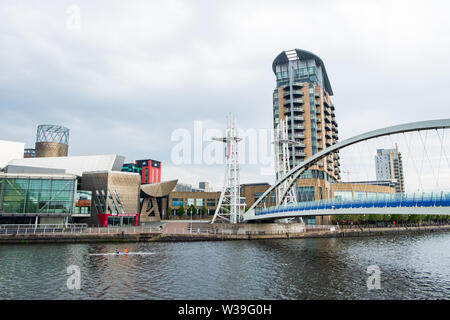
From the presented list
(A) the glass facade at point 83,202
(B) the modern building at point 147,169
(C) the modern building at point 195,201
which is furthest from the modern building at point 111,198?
(B) the modern building at point 147,169

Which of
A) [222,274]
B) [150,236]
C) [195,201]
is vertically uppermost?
[195,201]

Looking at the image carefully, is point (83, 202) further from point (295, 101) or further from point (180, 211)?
point (295, 101)

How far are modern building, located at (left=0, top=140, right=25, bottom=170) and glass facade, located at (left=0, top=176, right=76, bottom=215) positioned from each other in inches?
1785

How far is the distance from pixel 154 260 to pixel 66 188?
125ft

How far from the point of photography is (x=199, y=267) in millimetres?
29406

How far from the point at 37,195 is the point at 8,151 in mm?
49790

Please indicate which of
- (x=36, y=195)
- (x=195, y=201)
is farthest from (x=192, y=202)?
(x=36, y=195)

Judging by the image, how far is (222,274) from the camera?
26797 millimetres

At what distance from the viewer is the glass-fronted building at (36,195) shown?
2292 inches

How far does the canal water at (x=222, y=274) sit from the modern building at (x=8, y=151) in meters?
69.7

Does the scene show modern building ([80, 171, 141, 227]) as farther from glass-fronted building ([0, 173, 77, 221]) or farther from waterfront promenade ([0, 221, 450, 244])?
waterfront promenade ([0, 221, 450, 244])

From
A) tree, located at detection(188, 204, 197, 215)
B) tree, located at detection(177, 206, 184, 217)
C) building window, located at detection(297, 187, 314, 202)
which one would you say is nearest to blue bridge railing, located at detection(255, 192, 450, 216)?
building window, located at detection(297, 187, 314, 202)
